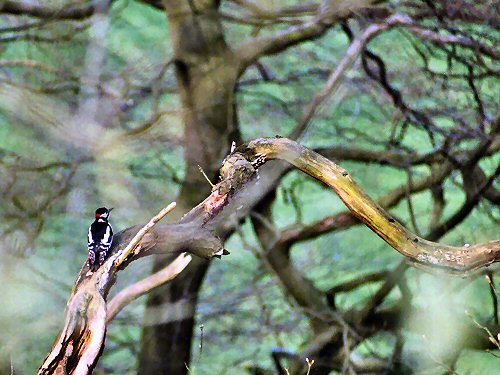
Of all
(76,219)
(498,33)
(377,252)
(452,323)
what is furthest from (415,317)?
(76,219)

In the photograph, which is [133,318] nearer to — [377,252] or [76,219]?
[76,219]

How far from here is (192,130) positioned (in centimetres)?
642

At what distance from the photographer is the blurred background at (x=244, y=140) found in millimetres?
5961

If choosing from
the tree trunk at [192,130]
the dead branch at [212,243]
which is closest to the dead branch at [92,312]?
the dead branch at [212,243]

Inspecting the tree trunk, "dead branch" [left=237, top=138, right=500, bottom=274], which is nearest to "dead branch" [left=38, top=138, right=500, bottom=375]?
"dead branch" [left=237, top=138, right=500, bottom=274]

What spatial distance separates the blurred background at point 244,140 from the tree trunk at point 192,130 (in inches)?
0.4

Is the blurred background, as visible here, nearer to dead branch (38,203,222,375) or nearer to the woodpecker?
the woodpecker

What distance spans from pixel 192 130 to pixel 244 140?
49cm

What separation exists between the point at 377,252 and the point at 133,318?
2034mm

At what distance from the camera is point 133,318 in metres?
6.89

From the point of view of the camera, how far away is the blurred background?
5961 mm

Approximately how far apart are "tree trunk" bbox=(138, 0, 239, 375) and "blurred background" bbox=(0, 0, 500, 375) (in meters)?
0.01

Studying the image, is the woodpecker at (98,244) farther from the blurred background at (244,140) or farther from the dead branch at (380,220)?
the blurred background at (244,140)

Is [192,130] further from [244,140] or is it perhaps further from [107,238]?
[107,238]
